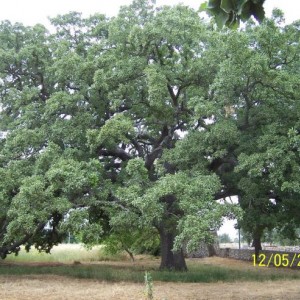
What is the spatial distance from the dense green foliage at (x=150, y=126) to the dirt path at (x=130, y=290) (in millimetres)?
1177

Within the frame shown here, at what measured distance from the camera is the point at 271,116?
1366 centimetres

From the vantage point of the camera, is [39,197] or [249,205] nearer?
[39,197]

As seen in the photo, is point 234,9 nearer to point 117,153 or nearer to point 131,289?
point 131,289

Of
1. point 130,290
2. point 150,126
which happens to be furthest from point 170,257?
point 130,290

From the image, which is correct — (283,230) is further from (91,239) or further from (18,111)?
(18,111)

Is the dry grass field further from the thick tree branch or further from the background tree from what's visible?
the thick tree branch

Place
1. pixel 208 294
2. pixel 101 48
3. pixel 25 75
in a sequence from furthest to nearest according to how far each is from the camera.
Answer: pixel 25 75, pixel 101 48, pixel 208 294

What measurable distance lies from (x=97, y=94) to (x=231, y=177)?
16.7 feet

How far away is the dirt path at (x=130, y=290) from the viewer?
10469mm

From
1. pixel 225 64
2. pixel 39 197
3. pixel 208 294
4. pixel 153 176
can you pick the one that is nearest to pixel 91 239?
pixel 39 197

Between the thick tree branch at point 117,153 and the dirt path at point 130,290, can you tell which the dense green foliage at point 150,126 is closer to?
the thick tree branch at point 117,153
